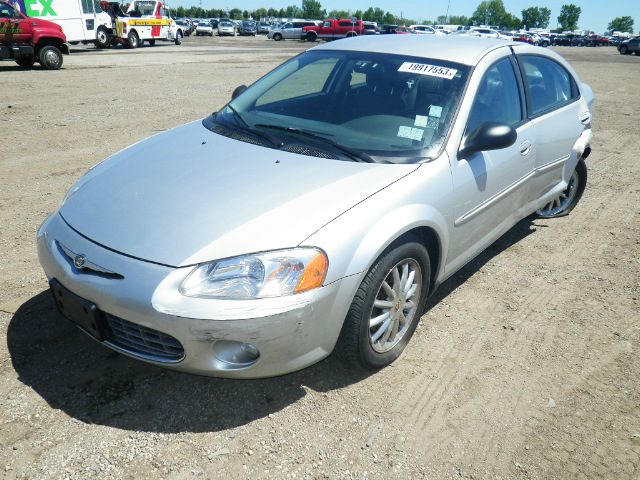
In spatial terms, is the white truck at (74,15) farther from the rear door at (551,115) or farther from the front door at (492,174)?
the front door at (492,174)

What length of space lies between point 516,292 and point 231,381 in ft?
7.16

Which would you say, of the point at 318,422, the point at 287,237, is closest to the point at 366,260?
the point at 287,237

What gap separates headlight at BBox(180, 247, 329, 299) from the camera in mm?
2189

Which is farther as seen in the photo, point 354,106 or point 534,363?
point 354,106

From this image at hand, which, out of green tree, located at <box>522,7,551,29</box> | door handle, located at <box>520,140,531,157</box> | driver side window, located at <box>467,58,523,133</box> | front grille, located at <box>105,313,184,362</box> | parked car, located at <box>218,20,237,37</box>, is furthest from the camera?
green tree, located at <box>522,7,551,29</box>

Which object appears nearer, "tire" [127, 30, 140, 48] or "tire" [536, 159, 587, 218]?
"tire" [536, 159, 587, 218]

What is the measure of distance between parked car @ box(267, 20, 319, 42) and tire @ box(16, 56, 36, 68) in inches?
1313

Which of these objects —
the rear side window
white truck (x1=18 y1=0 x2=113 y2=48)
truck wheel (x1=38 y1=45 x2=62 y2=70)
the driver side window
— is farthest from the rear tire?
the driver side window

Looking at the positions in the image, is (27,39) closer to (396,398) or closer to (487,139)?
(487,139)

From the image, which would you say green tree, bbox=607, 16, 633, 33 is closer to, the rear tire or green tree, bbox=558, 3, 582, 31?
green tree, bbox=558, 3, 582, 31

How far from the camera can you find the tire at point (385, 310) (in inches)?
98.5

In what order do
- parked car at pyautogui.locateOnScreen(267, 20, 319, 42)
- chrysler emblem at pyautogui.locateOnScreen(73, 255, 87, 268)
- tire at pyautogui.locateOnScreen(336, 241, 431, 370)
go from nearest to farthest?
chrysler emblem at pyautogui.locateOnScreen(73, 255, 87, 268) → tire at pyautogui.locateOnScreen(336, 241, 431, 370) → parked car at pyautogui.locateOnScreen(267, 20, 319, 42)

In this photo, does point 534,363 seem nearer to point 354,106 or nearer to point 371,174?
point 371,174

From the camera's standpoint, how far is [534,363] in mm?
2980
